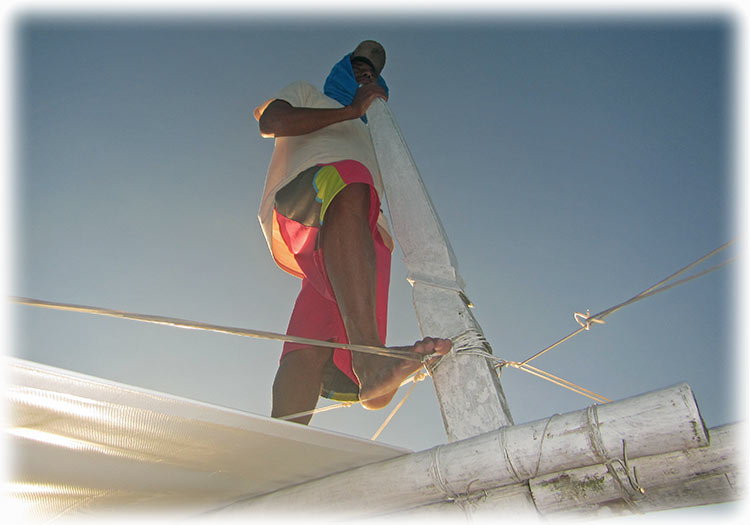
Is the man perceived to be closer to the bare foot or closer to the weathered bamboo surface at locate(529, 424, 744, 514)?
the bare foot

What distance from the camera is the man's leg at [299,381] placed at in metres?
1.82

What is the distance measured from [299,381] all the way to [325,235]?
1.74 ft

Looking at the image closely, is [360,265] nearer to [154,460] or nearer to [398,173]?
[398,173]

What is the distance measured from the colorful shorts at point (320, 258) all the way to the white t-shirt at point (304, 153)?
0.13 ft

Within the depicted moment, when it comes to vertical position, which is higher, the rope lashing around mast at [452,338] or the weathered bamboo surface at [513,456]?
the rope lashing around mast at [452,338]

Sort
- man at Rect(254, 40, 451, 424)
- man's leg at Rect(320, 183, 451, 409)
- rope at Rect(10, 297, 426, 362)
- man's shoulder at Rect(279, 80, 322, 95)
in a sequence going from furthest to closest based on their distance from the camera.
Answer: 1. man's shoulder at Rect(279, 80, 322, 95)
2. man at Rect(254, 40, 451, 424)
3. man's leg at Rect(320, 183, 451, 409)
4. rope at Rect(10, 297, 426, 362)

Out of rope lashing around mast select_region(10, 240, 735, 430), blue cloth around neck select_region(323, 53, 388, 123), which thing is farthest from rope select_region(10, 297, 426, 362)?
blue cloth around neck select_region(323, 53, 388, 123)

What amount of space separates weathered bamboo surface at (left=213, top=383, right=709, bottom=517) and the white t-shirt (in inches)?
40.2

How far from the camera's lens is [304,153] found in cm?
190

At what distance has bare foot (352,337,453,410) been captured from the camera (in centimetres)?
134

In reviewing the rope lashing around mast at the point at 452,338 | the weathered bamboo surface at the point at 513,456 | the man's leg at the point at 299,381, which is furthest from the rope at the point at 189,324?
the man's leg at the point at 299,381

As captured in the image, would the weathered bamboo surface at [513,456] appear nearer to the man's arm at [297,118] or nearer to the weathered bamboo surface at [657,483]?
the weathered bamboo surface at [657,483]

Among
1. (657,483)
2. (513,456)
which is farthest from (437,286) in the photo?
(657,483)

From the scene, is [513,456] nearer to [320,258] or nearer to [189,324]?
[189,324]
